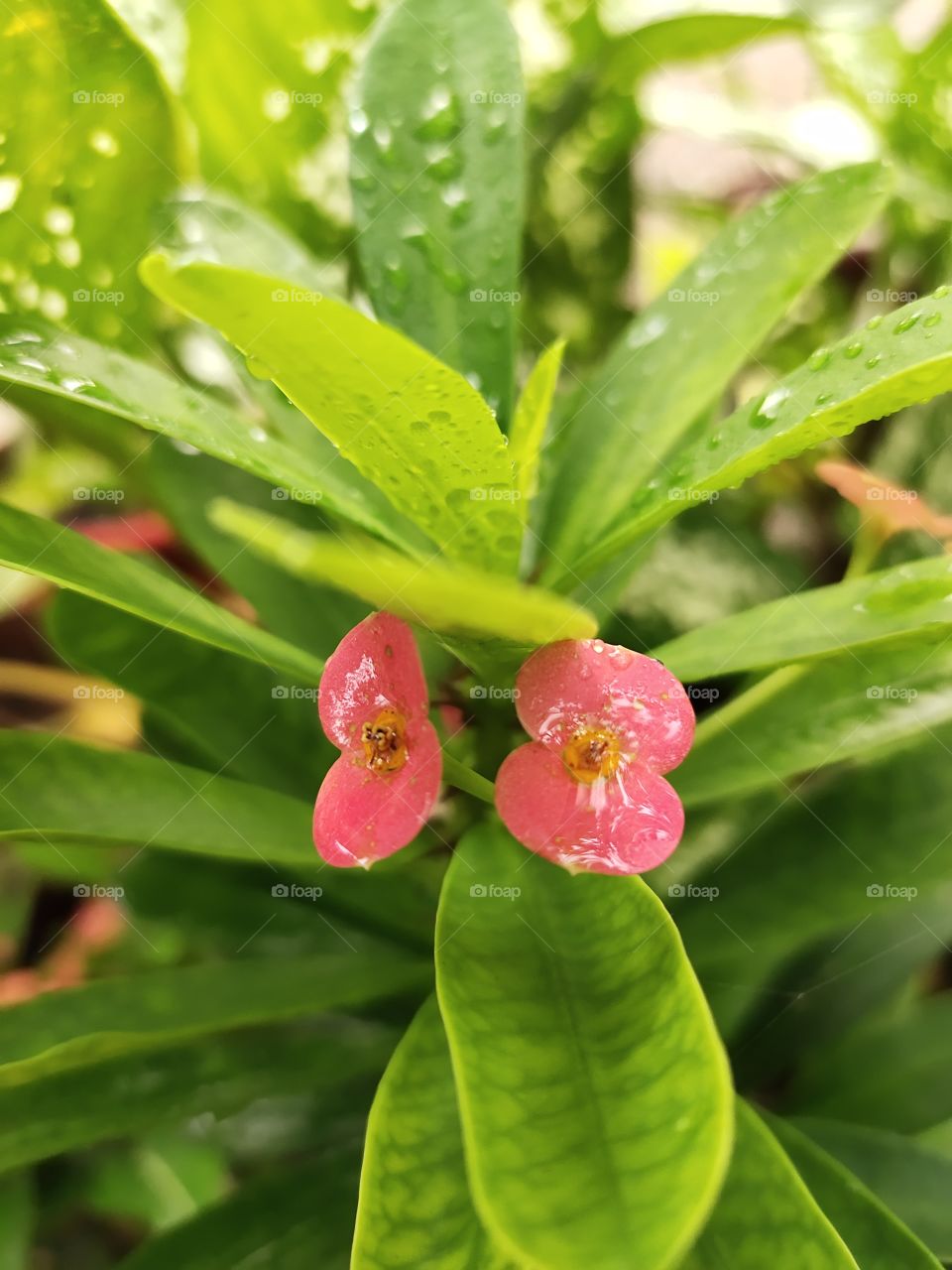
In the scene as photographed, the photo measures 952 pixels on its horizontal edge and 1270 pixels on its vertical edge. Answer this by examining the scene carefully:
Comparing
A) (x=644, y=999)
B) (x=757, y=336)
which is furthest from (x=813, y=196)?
(x=644, y=999)

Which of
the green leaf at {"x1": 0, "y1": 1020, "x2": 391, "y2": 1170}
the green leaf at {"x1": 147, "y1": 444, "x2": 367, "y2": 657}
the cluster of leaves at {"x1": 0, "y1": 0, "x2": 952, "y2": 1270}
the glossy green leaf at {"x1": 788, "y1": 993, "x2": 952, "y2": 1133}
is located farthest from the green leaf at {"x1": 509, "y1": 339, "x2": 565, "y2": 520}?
the glossy green leaf at {"x1": 788, "y1": 993, "x2": 952, "y2": 1133}

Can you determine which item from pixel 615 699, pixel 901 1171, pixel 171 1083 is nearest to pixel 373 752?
pixel 615 699

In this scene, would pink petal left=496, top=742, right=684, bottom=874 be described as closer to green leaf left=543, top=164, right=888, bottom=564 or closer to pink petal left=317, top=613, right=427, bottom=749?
pink petal left=317, top=613, right=427, bottom=749

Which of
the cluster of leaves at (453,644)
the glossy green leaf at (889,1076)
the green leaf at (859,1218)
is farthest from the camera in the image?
the glossy green leaf at (889,1076)

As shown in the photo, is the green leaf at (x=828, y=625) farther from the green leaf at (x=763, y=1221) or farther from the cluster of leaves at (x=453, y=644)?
the green leaf at (x=763, y=1221)

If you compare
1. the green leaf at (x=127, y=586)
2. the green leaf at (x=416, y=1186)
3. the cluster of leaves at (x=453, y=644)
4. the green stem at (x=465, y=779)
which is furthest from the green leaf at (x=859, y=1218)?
the green leaf at (x=127, y=586)

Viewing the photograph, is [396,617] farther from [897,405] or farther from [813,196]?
[813,196]
